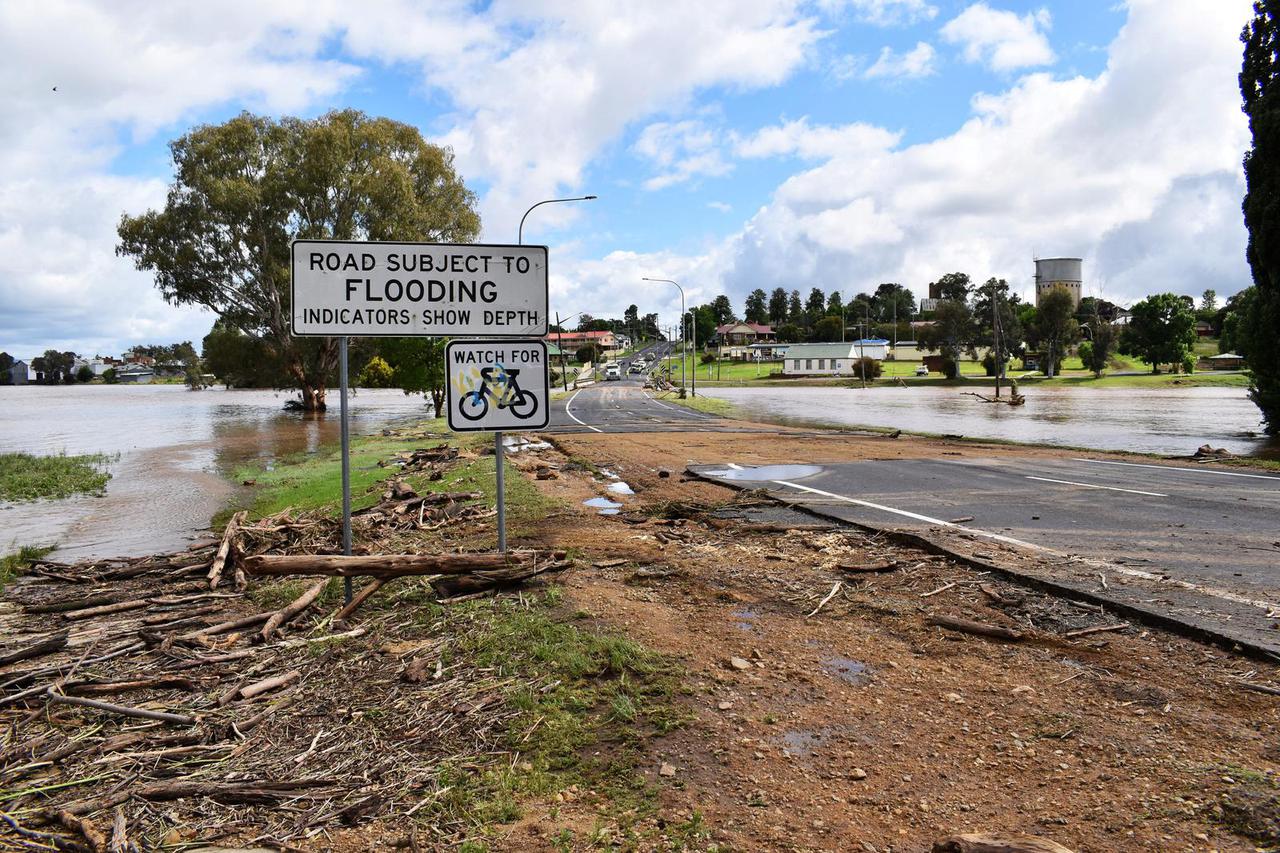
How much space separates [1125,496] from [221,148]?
2004 inches

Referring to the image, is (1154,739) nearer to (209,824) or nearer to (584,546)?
(209,824)

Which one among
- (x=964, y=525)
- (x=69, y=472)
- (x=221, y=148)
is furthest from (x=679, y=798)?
(x=221, y=148)

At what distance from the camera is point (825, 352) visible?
13812cm

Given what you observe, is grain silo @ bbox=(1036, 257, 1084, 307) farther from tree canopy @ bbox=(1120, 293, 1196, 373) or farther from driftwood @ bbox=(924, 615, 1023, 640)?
driftwood @ bbox=(924, 615, 1023, 640)

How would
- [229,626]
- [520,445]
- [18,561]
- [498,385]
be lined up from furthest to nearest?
[520,445], [18,561], [498,385], [229,626]

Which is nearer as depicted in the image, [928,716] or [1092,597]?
[928,716]

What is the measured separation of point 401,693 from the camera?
182 inches

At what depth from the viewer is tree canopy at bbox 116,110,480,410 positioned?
48.2 meters

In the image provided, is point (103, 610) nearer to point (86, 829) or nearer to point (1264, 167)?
point (86, 829)

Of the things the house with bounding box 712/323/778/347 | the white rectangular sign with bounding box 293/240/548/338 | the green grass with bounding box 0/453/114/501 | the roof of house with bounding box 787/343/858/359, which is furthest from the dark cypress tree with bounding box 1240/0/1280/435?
the house with bounding box 712/323/778/347

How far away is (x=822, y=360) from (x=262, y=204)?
4038 inches

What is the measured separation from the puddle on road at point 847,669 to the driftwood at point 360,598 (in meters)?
3.31

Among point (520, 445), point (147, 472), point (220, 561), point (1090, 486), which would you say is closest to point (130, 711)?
point (220, 561)

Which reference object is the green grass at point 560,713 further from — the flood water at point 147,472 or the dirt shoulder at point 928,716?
the flood water at point 147,472
